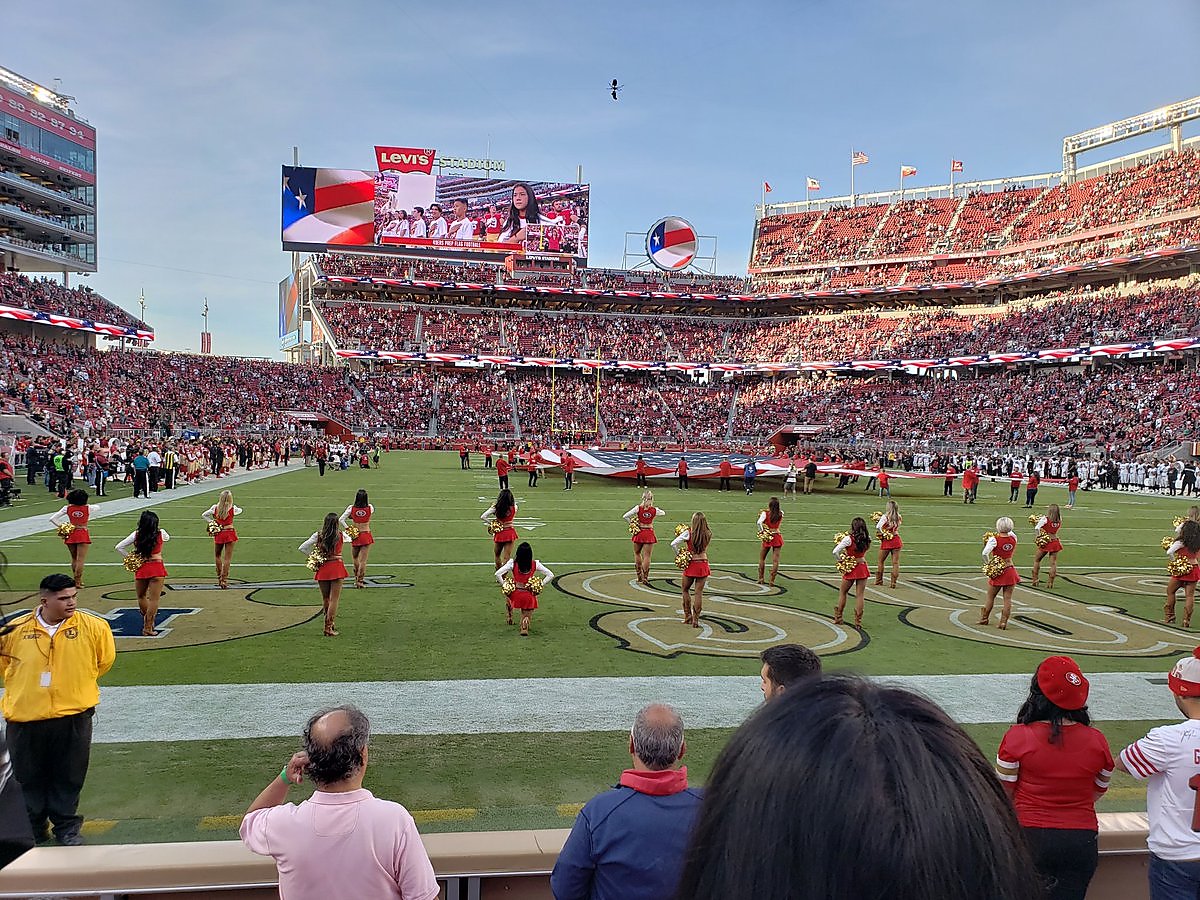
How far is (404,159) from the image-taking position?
7019cm

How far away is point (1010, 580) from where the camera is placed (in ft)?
34.9

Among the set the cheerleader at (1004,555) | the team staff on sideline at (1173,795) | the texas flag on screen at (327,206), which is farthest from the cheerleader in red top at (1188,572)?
the texas flag on screen at (327,206)

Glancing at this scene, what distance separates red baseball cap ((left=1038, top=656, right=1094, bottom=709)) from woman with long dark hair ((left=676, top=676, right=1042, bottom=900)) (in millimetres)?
2776

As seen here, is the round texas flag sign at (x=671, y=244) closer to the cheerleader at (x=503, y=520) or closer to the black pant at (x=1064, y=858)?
the cheerleader at (x=503, y=520)

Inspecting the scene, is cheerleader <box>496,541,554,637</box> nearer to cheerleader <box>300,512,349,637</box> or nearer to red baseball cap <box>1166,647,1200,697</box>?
cheerleader <box>300,512,349,637</box>

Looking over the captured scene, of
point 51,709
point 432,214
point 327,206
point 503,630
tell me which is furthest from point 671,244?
point 51,709

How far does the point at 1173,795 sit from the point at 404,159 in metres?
74.2

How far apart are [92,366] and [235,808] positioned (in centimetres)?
5298

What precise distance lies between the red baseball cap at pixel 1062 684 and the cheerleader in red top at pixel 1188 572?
953cm

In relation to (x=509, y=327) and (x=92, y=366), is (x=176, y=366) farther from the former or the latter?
(x=509, y=327)

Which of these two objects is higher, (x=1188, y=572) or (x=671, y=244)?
(x=671, y=244)

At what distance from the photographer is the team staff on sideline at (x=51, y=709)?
4922 millimetres

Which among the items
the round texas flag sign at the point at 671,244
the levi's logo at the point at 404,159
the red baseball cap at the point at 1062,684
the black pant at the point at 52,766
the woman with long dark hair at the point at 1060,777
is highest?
the levi's logo at the point at 404,159

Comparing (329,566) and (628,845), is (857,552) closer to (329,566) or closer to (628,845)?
(329,566)
